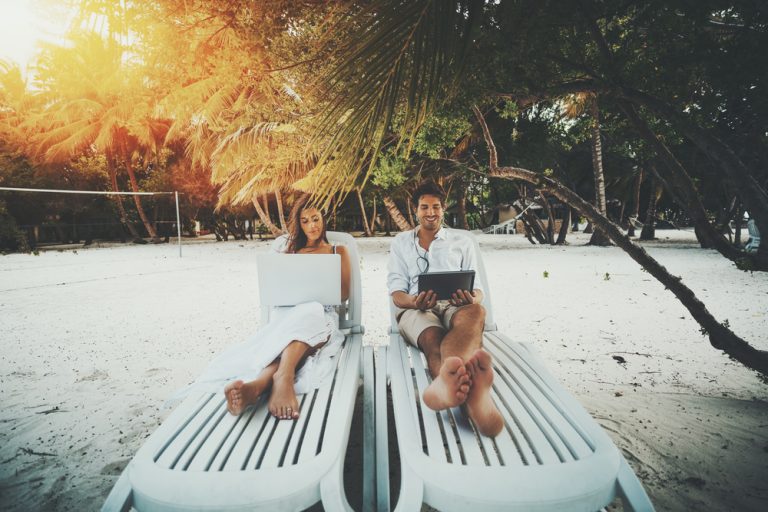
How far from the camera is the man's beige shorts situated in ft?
7.64

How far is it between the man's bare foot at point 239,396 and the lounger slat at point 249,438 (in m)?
0.06

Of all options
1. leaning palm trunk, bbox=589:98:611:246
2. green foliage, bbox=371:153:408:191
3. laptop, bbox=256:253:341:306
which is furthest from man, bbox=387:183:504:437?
green foliage, bbox=371:153:408:191

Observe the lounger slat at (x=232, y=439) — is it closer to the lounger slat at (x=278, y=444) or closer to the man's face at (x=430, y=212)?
the lounger slat at (x=278, y=444)

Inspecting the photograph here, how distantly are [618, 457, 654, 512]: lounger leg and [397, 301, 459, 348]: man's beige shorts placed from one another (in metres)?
1.08

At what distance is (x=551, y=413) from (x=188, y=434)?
1.56 meters

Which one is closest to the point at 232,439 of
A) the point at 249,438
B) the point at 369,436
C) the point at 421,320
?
the point at 249,438

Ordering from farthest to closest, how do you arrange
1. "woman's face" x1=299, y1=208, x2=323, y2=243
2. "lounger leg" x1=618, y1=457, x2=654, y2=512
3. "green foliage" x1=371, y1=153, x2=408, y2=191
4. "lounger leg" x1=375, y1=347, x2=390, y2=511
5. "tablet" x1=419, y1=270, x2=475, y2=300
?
"green foliage" x1=371, y1=153, x2=408, y2=191 < "woman's face" x1=299, y1=208, x2=323, y2=243 < "tablet" x1=419, y1=270, x2=475, y2=300 < "lounger leg" x1=375, y1=347, x2=390, y2=511 < "lounger leg" x1=618, y1=457, x2=654, y2=512

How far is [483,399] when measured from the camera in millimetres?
1651

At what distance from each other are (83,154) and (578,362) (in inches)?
1044

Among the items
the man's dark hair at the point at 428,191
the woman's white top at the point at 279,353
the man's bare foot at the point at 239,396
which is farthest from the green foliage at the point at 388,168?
the man's bare foot at the point at 239,396

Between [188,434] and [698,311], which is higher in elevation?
[698,311]

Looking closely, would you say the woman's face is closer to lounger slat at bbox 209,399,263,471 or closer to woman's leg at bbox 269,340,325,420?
woman's leg at bbox 269,340,325,420

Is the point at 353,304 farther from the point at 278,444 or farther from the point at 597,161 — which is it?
the point at 597,161

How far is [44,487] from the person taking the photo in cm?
190
